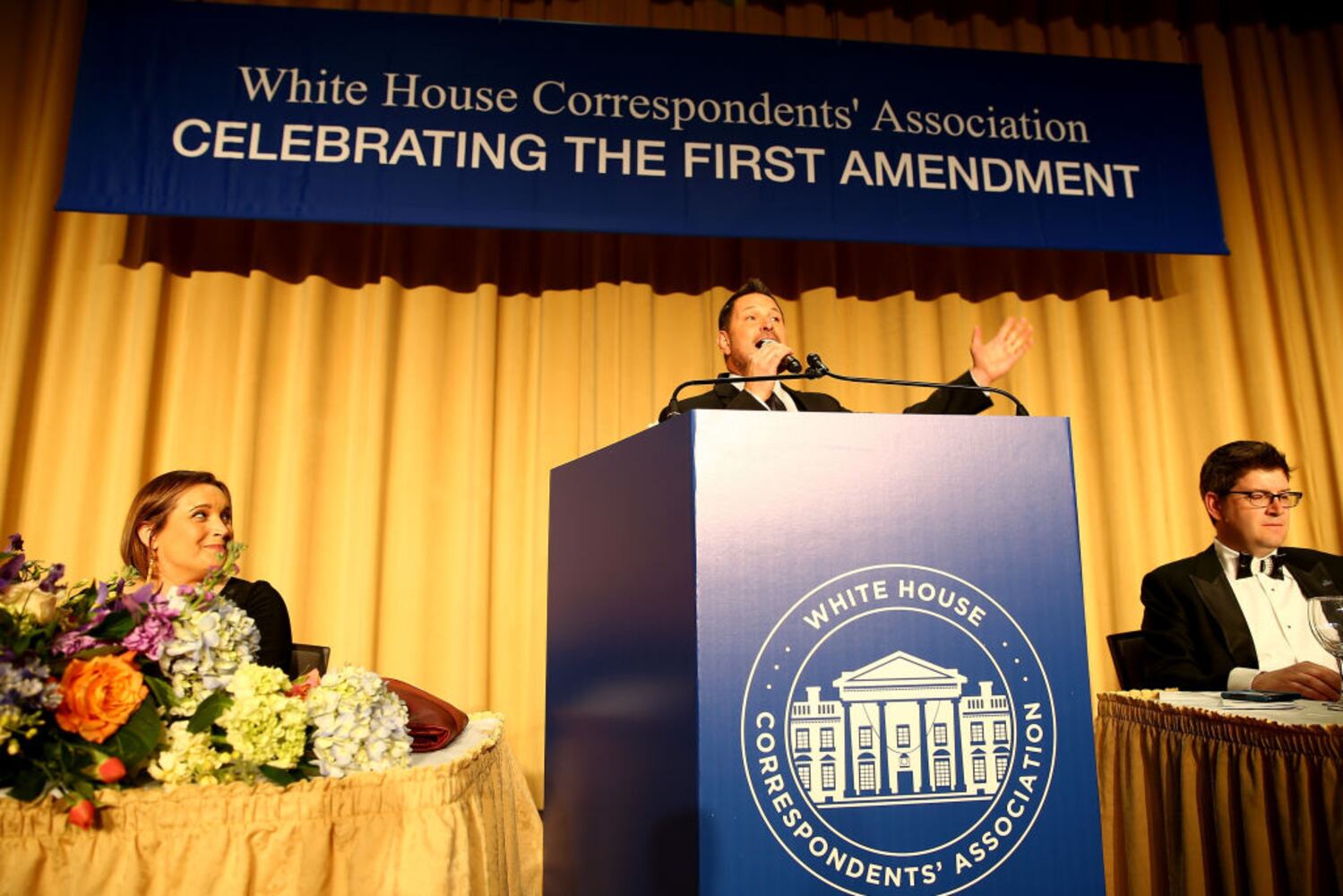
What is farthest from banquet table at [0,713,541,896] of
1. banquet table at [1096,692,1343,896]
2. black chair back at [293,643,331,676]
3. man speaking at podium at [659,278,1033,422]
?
banquet table at [1096,692,1343,896]

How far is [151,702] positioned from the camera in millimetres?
1416

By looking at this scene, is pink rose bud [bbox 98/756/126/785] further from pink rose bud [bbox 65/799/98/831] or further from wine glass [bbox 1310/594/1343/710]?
wine glass [bbox 1310/594/1343/710]

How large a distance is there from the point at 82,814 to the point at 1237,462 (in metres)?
2.88

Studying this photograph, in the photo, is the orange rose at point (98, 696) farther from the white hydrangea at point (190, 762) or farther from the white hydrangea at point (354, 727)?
the white hydrangea at point (354, 727)

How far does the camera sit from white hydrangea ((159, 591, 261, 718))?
4.70ft

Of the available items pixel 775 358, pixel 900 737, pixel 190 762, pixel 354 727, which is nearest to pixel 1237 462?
pixel 775 358

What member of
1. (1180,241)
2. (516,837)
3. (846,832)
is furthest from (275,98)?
(1180,241)

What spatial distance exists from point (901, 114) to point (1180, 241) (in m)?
1.18

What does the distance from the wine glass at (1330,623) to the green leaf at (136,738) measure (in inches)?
85.0

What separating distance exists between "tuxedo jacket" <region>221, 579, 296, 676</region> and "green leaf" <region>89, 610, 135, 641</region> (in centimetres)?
104

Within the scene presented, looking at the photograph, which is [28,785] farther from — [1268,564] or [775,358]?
[1268,564]

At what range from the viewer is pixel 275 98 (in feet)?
10.5

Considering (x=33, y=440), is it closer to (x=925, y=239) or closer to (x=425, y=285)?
(x=425, y=285)

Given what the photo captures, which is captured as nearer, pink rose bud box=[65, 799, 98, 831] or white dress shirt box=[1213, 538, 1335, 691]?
pink rose bud box=[65, 799, 98, 831]
